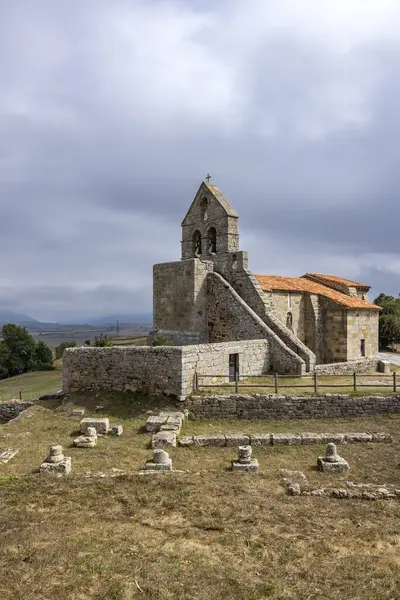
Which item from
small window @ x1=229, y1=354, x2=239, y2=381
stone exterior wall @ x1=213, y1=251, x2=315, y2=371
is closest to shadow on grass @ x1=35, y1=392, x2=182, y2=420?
small window @ x1=229, y1=354, x2=239, y2=381

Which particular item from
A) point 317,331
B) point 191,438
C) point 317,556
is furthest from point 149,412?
point 317,331

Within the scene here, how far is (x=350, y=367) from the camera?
24.8 metres

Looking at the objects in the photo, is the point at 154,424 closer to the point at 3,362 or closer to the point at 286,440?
the point at 286,440

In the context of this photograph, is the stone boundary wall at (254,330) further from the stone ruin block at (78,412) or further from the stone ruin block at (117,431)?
the stone ruin block at (117,431)

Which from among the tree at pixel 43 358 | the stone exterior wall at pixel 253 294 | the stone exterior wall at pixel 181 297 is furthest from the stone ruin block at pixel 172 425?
the tree at pixel 43 358

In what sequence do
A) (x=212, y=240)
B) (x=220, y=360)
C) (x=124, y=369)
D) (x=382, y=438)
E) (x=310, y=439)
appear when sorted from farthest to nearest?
(x=212, y=240)
(x=220, y=360)
(x=124, y=369)
(x=382, y=438)
(x=310, y=439)

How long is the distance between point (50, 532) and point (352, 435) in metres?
9.81

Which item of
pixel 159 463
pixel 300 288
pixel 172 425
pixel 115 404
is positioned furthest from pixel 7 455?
pixel 300 288

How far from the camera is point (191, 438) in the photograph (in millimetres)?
13922

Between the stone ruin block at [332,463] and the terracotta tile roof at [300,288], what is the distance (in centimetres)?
1421

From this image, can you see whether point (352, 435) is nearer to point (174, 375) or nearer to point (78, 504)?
point (174, 375)

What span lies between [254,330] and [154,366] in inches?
260

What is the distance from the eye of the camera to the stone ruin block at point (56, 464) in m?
10.9

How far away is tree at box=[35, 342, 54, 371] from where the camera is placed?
63362 millimetres
